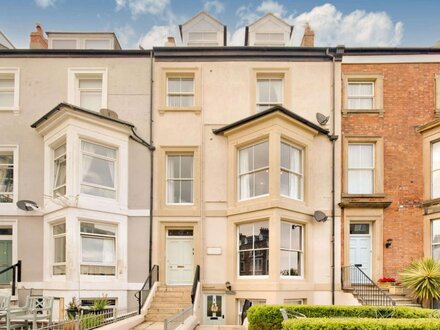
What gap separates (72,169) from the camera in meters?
12.4

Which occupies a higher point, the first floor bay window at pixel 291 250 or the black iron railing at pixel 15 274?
the first floor bay window at pixel 291 250

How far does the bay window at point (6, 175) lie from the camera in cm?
1405

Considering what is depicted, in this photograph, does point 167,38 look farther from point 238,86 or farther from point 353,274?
point 353,274

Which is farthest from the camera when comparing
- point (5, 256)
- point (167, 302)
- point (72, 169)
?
point (5, 256)

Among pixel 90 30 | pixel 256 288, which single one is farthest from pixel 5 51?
pixel 256 288

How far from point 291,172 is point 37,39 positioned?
12505mm

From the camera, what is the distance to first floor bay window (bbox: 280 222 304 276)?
511 inches

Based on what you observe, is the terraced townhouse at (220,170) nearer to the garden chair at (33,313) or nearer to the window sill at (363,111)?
the window sill at (363,111)

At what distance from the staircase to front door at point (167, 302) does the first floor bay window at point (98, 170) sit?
160 inches

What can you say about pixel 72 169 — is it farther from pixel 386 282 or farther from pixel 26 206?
pixel 386 282

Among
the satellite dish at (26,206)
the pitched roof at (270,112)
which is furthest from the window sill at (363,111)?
the satellite dish at (26,206)

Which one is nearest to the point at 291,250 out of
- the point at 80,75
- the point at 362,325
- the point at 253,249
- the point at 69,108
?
the point at 253,249

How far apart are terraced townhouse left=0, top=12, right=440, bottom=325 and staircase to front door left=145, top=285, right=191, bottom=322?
0.10 meters

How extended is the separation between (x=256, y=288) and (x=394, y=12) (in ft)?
45.6
